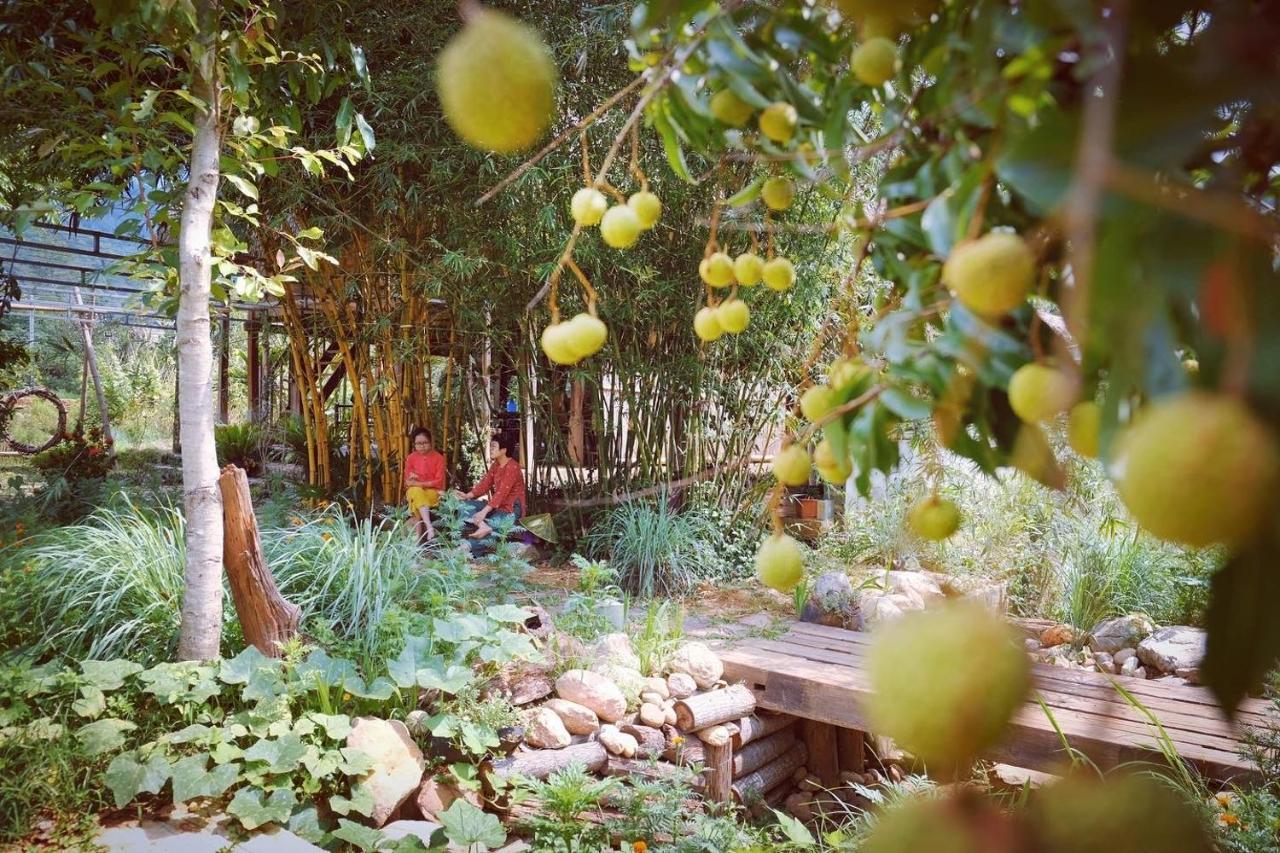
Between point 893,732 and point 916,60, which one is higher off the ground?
point 916,60

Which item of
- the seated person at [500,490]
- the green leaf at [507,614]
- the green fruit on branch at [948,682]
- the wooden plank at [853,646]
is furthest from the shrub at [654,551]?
the green fruit on branch at [948,682]

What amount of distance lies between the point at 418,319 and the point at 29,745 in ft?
10.9

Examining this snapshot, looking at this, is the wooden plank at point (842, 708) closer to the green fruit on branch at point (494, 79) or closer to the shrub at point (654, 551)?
the shrub at point (654, 551)

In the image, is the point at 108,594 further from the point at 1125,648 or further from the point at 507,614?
the point at 1125,648

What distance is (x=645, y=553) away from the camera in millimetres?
4297

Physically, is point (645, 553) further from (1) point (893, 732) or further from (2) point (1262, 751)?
(1) point (893, 732)

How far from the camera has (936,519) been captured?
0.37 m

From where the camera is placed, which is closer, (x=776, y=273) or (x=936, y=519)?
(x=936, y=519)

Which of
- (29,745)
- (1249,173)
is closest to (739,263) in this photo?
(1249,173)

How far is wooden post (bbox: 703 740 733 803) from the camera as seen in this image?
3004mm

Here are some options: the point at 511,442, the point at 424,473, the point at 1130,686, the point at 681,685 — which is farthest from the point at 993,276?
the point at 511,442

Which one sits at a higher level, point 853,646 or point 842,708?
point 853,646

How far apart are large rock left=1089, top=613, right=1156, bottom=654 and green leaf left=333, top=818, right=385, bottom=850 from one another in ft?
10.0

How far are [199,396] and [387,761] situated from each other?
3.67ft
